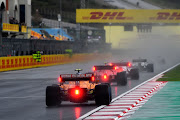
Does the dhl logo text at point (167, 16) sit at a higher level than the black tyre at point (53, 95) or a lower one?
higher

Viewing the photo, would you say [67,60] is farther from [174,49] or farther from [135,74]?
[174,49]

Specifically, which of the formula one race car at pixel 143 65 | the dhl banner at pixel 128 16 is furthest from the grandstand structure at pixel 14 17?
the formula one race car at pixel 143 65

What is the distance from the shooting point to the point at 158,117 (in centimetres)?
1348

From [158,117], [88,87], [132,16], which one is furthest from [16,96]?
[132,16]

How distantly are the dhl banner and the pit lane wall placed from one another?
952cm

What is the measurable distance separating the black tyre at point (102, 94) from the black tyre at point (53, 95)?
4.09 ft

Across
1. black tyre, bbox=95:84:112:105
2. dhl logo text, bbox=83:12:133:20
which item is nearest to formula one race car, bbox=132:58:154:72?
black tyre, bbox=95:84:112:105

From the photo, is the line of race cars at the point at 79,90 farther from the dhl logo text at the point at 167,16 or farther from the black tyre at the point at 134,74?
the dhl logo text at the point at 167,16

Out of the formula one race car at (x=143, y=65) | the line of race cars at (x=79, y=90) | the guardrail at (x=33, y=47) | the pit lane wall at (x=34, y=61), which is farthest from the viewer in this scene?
the guardrail at (x=33, y=47)

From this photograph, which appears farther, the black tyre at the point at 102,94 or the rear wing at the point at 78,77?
the rear wing at the point at 78,77

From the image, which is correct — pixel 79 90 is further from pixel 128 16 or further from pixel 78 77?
pixel 128 16

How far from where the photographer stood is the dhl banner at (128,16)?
90200 millimetres

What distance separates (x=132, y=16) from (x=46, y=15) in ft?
251

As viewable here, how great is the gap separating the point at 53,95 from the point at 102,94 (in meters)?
1.58
